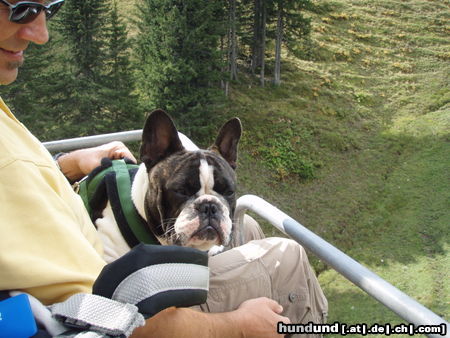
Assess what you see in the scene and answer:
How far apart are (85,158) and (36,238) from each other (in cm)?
188

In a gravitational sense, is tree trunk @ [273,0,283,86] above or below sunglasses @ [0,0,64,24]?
below

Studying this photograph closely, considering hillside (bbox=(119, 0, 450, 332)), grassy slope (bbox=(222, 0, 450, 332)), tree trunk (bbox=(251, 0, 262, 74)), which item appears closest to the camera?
grassy slope (bbox=(222, 0, 450, 332))

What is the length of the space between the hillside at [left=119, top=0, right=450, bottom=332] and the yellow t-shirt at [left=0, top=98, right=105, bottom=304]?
11535 mm

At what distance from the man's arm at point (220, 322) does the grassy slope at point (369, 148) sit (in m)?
10.6

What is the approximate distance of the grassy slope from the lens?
48.7 feet

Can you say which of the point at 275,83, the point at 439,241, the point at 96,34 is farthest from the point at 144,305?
the point at 275,83

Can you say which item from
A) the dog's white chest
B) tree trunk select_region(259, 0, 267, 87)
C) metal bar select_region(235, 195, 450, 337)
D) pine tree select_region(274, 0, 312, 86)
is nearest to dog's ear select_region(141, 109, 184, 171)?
the dog's white chest

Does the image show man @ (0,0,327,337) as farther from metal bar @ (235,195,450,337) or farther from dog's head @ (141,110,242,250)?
dog's head @ (141,110,242,250)

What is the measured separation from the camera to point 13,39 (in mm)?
1656

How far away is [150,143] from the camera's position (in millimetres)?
3105

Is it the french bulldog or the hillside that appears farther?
the hillside

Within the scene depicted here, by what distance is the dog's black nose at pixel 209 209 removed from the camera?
9.29 feet

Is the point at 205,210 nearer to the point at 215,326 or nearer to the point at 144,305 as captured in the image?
the point at 215,326

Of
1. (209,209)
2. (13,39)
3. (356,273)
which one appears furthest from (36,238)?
(209,209)
